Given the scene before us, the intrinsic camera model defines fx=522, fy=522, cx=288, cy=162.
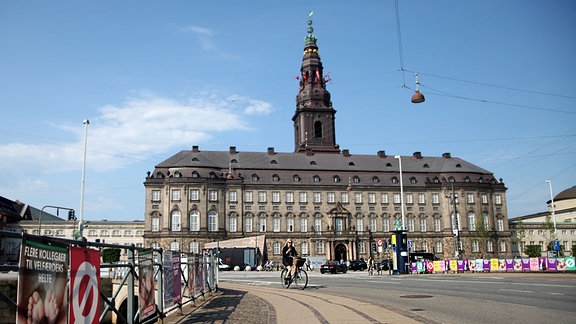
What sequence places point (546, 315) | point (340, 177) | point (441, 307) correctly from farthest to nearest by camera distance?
point (340, 177)
point (441, 307)
point (546, 315)

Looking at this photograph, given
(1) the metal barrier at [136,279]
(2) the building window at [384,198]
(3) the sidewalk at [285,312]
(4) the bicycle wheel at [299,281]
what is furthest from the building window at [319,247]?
(3) the sidewalk at [285,312]

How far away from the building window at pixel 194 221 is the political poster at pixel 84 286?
79.8m

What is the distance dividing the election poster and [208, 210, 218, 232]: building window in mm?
81410

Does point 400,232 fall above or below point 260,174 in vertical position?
below

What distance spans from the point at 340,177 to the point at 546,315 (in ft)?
272

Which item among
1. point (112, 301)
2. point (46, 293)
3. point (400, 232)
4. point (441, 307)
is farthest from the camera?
point (400, 232)

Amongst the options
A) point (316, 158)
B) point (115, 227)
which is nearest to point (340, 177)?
point (316, 158)

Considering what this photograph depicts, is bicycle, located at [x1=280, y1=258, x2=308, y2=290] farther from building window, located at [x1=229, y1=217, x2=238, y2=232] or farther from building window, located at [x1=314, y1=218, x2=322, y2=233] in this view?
building window, located at [x1=314, y1=218, x2=322, y2=233]

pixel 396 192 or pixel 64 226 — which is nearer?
pixel 396 192

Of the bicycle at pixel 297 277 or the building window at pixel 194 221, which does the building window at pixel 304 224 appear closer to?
the building window at pixel 194 221

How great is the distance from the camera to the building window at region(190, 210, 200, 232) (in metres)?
84.4

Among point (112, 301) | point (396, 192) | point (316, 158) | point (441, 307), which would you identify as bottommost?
point (441, 307)

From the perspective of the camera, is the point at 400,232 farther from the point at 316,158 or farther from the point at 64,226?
the point at 64,226

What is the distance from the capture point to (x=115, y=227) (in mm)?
113375
